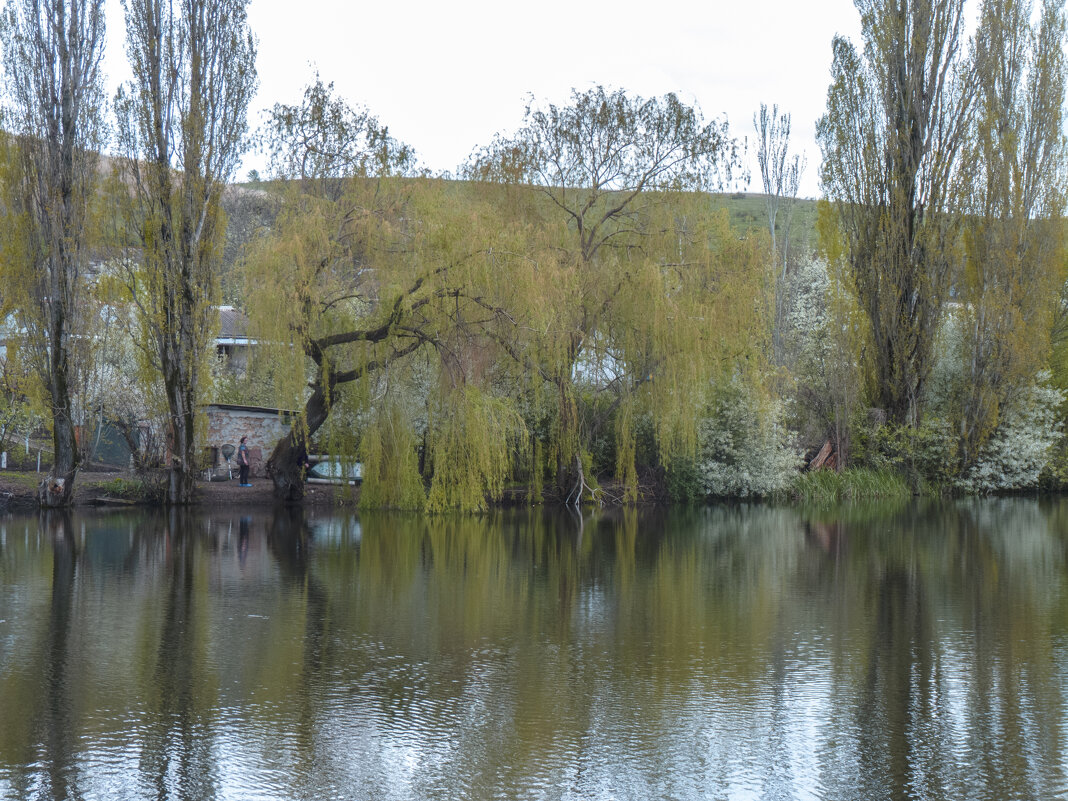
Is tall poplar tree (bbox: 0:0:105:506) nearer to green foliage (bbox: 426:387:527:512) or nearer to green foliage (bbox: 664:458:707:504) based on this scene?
green foliage (bbox: 426:387:527:512)

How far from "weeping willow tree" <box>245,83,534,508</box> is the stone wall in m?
5.24

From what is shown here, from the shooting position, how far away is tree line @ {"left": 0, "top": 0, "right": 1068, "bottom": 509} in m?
25.5

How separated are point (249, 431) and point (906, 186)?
22189mm

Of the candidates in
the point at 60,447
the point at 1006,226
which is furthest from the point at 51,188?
the point at 1006,226

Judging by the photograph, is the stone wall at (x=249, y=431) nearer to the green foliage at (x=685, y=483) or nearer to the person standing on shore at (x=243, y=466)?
the person standing on shore at (x=243, y=466)

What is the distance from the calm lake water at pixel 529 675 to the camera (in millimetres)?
6281

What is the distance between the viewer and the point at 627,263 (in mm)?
28594

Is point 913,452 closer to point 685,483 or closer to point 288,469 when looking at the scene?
point 685,483

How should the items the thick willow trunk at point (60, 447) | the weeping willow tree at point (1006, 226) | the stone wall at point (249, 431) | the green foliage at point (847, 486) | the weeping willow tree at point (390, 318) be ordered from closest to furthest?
the weeping willow tree at point (390, 318)
the thick willow trunk at point (60, 447)
the stone wall at point (249, 431)
the green foliage at point (847, 486)
the weeping willow tree at point (1006, 226)

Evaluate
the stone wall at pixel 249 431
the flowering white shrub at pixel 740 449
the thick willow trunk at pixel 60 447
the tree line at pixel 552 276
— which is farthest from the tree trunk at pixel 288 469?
the flowering white shrub at pixel 740 449

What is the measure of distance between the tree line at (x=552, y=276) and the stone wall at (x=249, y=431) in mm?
1715

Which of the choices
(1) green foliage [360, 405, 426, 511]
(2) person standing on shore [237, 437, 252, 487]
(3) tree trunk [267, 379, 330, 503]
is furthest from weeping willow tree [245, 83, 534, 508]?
(2) person standing on shore [237, 437, 252, 487]

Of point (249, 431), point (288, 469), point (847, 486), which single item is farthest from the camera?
point (847, 486)

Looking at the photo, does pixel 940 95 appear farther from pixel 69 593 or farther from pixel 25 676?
pixel 25 676
